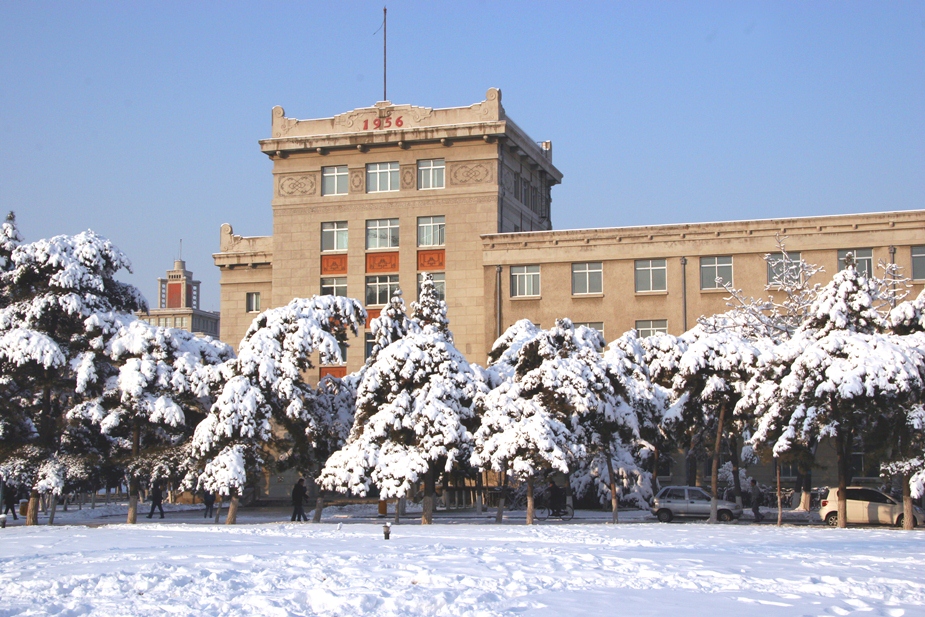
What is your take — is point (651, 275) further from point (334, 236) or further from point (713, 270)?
point (334, 236)

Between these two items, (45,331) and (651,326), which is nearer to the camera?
(45,331)

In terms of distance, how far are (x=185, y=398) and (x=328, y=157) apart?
27464 millimetres

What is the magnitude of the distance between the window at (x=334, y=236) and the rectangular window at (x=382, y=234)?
54.6 inches

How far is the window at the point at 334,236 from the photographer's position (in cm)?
5803

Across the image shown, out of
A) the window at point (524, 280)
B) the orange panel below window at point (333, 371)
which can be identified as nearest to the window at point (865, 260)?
the window at point (524, 280)

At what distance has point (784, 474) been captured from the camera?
166ft

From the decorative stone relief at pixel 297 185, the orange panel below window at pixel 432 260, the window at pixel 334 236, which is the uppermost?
the decorative stone relief at pixel 297 185

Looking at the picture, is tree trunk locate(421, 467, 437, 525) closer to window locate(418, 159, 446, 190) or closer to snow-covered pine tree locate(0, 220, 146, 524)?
snow-covered pine tree locate(0, 220, 146, 524)

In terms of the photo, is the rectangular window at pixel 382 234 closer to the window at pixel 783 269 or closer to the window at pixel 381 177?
the window at pixel 381 177

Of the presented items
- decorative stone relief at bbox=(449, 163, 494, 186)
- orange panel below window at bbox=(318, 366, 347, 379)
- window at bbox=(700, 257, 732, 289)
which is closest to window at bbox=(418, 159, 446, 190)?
decorative stone relief at bbox=(449, 163, 494, 186)

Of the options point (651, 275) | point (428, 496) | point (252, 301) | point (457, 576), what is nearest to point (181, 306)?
point (252, 301)

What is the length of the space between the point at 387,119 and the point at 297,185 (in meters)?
6.11

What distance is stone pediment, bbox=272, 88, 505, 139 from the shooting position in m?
56.3

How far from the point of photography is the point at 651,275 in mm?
53000
